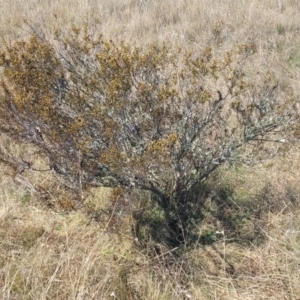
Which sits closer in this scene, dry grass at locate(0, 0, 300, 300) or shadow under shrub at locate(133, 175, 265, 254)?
dry grass at locate(0, 0, 300, 300)

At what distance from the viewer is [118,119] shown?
2439mm

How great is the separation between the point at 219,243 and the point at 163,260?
0.47 metres

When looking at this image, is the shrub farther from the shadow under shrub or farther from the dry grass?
the dry grass

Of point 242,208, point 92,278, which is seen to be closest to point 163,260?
point 92,278

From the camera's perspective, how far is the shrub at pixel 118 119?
2.29m

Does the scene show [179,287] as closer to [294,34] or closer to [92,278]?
[92,278]

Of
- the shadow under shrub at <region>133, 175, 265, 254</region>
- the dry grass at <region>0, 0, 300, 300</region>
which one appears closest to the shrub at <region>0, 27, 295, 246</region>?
the shadow under shrub at <region>133, 175, 265, 254</region>

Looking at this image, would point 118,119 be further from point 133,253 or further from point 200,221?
point 200,221

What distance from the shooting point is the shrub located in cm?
229

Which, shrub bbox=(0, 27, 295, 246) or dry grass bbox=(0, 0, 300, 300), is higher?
shrub bbox=(0, 27, 295, 246)

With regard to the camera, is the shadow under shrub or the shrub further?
the shadow under shrub

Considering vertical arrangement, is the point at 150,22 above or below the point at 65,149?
below

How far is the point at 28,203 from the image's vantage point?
3.00 meters

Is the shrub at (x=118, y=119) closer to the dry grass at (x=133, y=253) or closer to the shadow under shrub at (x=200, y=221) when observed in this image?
the shadow under shrub at (x=200, y=221)
